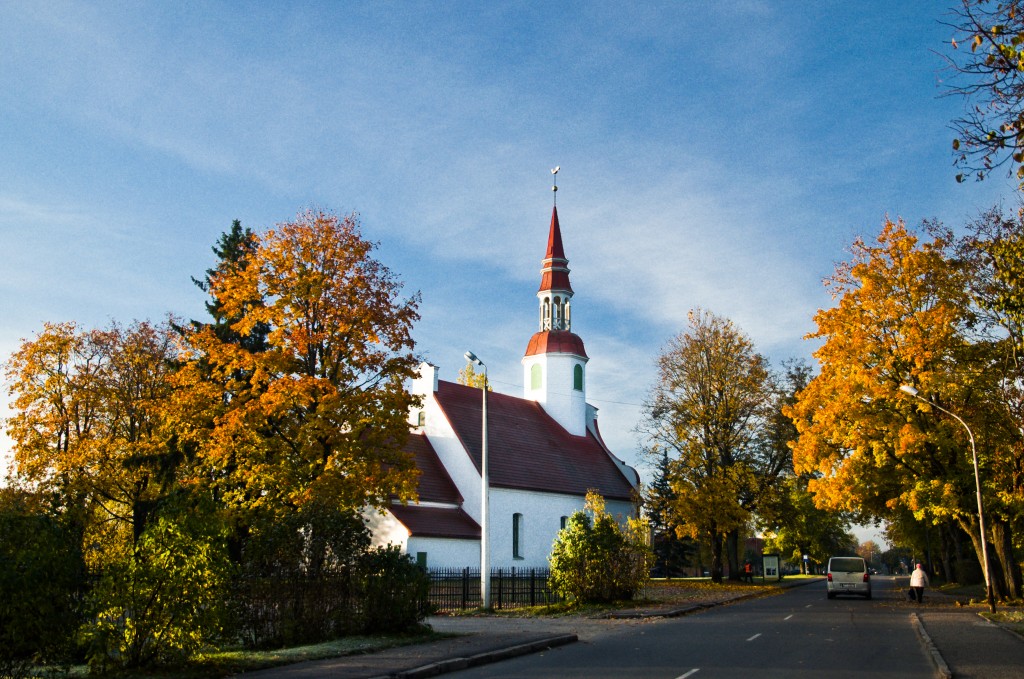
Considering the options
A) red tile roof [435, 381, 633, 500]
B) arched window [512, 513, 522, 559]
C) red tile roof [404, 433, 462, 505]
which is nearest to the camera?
red tile roof [404, 433, 462, 505]

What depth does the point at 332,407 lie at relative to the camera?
23.2 meters

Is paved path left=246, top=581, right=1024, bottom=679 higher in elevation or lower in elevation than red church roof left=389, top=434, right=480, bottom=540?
lower

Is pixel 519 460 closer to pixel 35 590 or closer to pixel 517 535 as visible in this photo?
pixel 517 535

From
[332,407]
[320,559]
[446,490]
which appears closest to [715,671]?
[320,559]

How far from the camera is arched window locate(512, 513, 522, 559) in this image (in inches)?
1746

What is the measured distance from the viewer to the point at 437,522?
39469 millimetres

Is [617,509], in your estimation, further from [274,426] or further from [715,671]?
[715,671]

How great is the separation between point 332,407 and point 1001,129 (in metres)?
17.9

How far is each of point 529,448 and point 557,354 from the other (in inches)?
347

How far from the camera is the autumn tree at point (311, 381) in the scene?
Result: 23109mm

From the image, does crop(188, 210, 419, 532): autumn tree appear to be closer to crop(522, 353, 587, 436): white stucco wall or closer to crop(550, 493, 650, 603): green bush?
crop(550, 493, 650, 603): green bush

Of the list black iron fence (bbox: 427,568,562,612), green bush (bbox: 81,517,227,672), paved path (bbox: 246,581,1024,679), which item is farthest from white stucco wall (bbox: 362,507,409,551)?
green bush (bbox: 81,517,227,672)

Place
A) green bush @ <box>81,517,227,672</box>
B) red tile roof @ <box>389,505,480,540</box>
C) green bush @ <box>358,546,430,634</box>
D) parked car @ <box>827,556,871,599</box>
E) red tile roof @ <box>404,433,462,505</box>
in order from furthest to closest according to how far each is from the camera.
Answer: red tile roof @ <box>404,433,462,505</box> → red tile roof @ <box>389,505,480,540</box> → parked car @ <box>827,556,871,599</box> → green bush @ <box>358,546,430,634</box> → green bush @ <box>81,517,227,672</box>

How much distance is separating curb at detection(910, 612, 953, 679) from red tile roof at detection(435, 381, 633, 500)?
2595 centimetres
